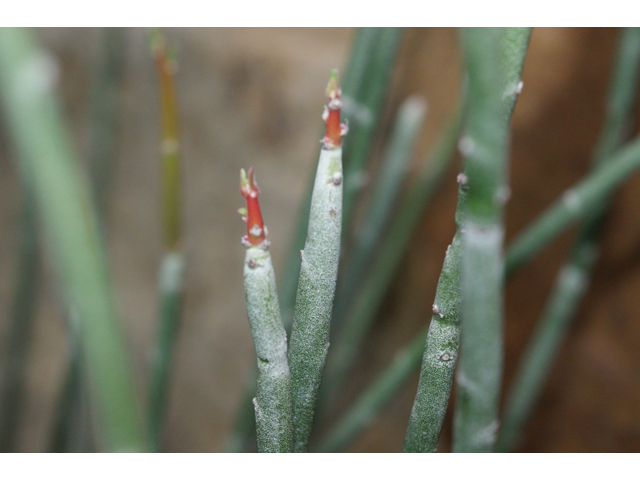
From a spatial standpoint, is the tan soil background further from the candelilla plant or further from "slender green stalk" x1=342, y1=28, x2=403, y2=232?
the candelilla plant

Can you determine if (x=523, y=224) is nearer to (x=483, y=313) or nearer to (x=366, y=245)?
(x=366, y=245)

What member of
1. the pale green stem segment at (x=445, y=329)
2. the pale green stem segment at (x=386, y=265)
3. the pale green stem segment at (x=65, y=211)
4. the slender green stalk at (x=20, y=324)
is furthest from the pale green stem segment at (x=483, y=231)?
the slender green stalk at (x=20, y=324)

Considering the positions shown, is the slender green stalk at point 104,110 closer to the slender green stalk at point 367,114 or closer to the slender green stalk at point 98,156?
the slender green stalk at point 98,156

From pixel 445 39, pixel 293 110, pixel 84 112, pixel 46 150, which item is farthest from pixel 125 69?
pixel 46 150

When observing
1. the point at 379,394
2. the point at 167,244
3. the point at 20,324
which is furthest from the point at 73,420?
the point at 379,394

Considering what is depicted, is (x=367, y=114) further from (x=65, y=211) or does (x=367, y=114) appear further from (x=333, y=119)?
(x=65, y=211)

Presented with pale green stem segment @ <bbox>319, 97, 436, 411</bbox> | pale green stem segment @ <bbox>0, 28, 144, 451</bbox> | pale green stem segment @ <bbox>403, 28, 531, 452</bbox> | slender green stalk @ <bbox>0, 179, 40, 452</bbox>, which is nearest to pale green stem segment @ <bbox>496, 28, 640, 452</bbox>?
pale green stem segment @ <bbox>319, 97, 436, 411</bbox>
